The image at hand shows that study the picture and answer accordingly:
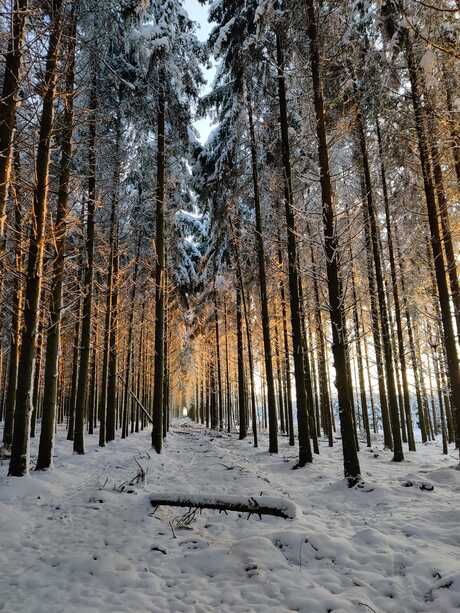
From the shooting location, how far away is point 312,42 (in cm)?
804

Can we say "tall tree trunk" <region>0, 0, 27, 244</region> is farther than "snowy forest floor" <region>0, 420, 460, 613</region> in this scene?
Yes

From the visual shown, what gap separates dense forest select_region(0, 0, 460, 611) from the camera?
6.91 meters

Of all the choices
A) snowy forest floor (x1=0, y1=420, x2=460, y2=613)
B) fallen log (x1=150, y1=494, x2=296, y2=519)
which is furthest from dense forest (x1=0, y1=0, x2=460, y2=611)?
fallen log (x1=150, y1=494, x2=296, y2=519)

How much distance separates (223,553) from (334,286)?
536cm

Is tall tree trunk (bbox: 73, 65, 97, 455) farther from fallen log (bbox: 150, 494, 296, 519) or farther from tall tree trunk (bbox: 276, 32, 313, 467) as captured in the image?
fallen log (bbox: 150, 494, 296, 519)

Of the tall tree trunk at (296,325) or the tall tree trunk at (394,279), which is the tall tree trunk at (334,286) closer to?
the tall tree trunk at (296,325)

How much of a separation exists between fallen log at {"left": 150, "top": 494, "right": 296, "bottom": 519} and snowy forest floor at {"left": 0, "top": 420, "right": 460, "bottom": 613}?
0.16 metres

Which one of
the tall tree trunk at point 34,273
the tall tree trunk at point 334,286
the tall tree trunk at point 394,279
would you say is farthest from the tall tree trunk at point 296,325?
the tall tree trunk at point 34,273

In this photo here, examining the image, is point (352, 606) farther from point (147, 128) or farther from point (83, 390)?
point (147, 128)

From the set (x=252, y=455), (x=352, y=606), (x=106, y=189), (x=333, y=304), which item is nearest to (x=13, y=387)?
(x=106, y=189)

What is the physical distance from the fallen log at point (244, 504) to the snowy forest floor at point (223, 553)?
16 centimetres

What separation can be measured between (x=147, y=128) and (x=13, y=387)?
9511 millimetres

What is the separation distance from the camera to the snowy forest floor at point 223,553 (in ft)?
10.1

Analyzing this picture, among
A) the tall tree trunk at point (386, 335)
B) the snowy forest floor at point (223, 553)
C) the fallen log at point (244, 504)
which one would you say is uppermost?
the tall tree trunk at point (386, 335)
